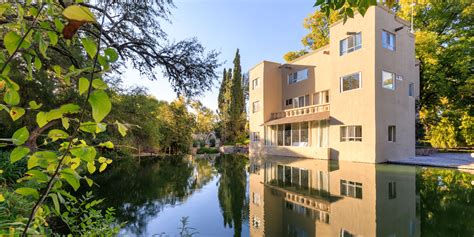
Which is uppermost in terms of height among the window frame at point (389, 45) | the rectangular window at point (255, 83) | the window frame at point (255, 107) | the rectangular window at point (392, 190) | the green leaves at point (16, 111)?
the window frame at point (389, 45)

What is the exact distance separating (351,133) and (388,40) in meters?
6.20

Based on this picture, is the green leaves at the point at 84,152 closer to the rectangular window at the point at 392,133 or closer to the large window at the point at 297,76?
the rectangular window at the point at 392,133

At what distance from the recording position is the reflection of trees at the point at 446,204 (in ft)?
15.4

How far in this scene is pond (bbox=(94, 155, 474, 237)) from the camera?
491 cm

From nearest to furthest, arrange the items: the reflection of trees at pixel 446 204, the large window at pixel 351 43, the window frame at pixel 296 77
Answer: the reflection of trees at pixel 446 204 < the large window at pixel 351 43 < the window frame at pixel 296 77

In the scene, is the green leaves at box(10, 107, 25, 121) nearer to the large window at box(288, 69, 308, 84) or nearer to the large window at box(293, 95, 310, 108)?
the large window at box(293, 95, 310, 108)

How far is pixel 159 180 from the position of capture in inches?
414

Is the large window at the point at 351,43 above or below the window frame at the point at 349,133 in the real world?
above

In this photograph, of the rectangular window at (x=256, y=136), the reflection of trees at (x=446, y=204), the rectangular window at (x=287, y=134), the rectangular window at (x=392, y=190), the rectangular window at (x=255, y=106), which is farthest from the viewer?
the rectangular window at (x=256, y=136)

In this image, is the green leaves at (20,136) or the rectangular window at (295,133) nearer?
the green leaves at (20,136)

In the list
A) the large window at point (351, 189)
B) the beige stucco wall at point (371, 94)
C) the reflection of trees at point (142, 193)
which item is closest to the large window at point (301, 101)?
the beige stucco wall at point (371, 94)

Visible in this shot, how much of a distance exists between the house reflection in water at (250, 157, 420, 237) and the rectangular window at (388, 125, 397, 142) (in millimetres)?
6293

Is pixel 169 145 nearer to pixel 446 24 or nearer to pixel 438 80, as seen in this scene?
pixel 438 80

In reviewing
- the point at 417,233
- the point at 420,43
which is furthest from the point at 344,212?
the point at 420,43
